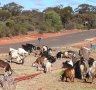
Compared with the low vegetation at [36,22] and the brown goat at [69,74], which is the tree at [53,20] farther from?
the brown goat at [69,74]

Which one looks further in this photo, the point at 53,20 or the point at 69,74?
the point at 53,20

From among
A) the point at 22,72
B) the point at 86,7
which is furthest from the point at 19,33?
the point at 86,7

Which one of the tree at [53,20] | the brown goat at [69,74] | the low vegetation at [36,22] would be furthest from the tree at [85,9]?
the brown goat at [69,74]

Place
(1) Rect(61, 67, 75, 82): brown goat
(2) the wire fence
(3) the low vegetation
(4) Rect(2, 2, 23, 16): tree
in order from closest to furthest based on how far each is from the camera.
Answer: (2) the wire fence
(1) Rect(61, 67, 75, 82): brown goat
(3) the low vegetation
(4) Rect(2, 2, 23, 16): tree

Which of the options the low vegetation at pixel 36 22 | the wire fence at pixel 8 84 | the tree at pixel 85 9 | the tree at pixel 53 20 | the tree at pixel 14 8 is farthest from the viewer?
the tree at pixel 85 9

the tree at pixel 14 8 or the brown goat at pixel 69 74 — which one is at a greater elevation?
the tree at pixel 14 8

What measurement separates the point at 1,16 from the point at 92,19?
103ft

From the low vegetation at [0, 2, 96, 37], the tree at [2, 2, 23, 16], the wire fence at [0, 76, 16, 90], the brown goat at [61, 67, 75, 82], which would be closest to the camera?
the wire fence at [0, 76, 16, 90]

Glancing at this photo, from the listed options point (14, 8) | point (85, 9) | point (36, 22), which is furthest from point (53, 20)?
point (85, 9)

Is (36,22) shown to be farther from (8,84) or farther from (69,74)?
(8,84)

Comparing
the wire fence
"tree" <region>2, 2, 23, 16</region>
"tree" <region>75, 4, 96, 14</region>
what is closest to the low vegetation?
"tree" <region>2, 2, 23, 16</region>

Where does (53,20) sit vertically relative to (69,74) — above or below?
below

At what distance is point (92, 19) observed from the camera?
106m

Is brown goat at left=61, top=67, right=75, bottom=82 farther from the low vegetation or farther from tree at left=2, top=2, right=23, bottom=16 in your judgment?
tree at left=2, top=2, right=23, bottom=16
